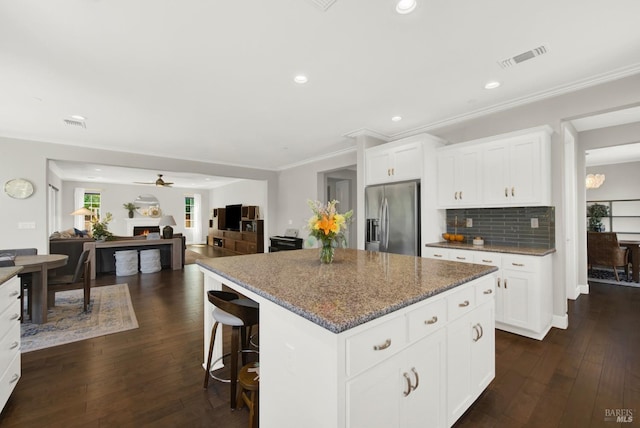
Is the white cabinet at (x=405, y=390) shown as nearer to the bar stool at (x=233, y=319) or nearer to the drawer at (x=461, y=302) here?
A: the drawer at (x=461, y=302)

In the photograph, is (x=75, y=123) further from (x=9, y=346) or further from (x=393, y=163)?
(x=393, y=163)

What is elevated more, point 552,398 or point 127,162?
point 127,162

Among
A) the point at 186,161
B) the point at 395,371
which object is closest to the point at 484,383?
the point at 395,371

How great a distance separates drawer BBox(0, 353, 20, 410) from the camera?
1720mm

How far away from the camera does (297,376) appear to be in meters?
1.14

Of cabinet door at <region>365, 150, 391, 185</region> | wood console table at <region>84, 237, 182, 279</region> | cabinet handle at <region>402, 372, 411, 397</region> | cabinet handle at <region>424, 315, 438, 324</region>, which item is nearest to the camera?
cabinet handle at <region>402, 372, 411, 397</region>

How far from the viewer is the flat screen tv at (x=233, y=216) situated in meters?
9.98

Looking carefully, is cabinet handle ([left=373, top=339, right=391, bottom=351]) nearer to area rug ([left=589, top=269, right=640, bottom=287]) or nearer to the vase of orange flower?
the vase of orange flower

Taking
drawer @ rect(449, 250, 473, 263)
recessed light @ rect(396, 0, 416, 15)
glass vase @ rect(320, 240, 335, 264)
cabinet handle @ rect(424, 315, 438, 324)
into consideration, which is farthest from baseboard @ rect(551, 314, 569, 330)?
recessed light @ rect(396, 0, 416, 15)

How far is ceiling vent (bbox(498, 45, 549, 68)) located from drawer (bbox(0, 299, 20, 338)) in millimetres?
4236

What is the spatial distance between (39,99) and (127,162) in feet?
7.83

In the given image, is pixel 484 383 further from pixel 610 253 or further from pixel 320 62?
pixel 610 253

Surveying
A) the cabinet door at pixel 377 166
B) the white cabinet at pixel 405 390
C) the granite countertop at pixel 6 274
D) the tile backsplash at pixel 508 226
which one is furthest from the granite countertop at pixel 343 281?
the cabinet door at pixel 377 166

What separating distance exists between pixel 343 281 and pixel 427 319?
0.47 meters
